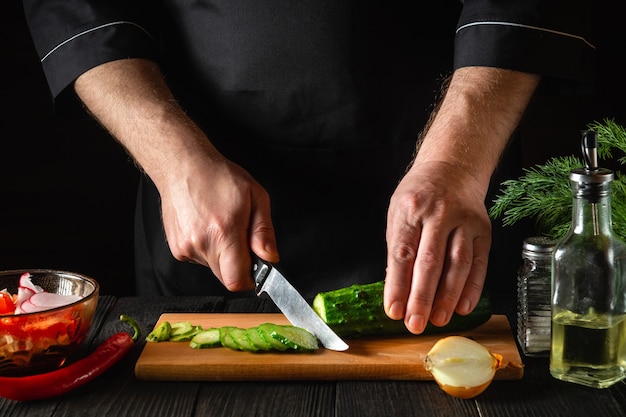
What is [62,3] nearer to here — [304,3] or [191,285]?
[304,3]

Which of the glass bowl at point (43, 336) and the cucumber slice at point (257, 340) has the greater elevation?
the glass bowl at point (43, 336)

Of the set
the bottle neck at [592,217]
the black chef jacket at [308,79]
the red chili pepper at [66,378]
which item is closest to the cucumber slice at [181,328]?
the red chili pepper at [66,378]

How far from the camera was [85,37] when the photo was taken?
2006 mm

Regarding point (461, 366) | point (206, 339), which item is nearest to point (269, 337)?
point (206, 339)

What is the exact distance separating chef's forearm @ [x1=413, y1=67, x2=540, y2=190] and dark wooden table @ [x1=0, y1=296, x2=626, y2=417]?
0.42 metres

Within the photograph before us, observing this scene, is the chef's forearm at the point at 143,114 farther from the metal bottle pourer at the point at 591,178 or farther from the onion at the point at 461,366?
the metal bottle pourer at the point at 591,178

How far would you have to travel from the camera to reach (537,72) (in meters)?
1.84

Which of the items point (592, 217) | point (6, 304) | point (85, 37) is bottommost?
point (6, 304)

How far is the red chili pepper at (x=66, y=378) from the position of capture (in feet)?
4.73

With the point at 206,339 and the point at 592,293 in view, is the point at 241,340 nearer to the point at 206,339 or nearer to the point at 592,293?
the point at 206,339

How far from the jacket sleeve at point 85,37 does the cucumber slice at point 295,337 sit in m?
0.78

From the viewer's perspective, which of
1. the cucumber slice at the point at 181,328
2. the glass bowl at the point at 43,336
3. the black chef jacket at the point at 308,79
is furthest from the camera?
the black chef jacket at the point at 308,79

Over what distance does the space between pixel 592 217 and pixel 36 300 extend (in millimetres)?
985

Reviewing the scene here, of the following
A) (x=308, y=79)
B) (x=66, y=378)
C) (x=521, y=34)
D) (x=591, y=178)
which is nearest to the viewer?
(x=591, y=178)
